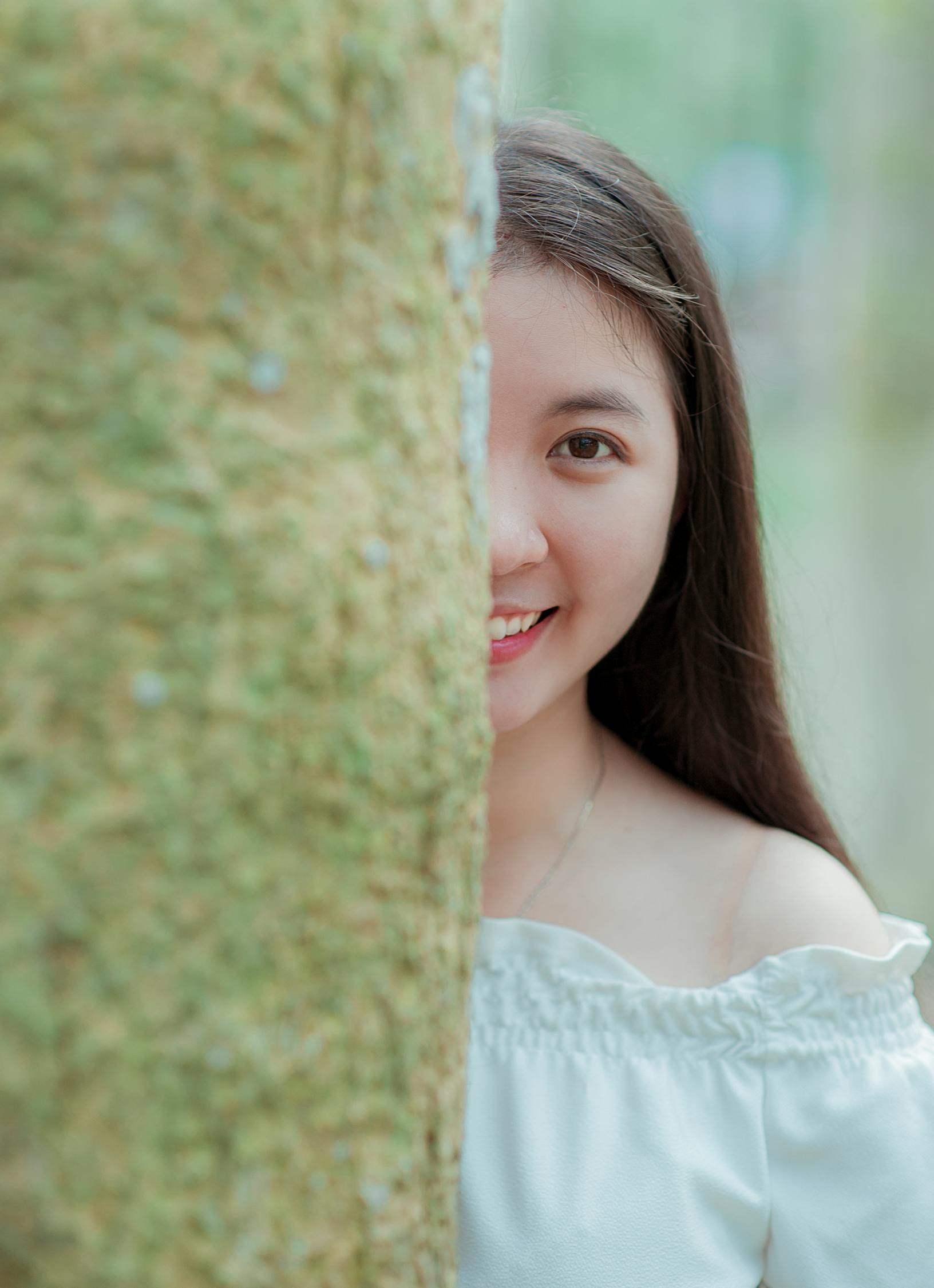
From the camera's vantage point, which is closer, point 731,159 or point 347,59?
point 347,59

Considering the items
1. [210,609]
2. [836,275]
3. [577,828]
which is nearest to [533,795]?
[577,828]

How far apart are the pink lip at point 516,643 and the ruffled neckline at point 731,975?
0.31m

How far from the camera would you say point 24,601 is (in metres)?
0.52

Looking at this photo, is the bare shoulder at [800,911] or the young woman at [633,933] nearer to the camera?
the young woman at [633,933]

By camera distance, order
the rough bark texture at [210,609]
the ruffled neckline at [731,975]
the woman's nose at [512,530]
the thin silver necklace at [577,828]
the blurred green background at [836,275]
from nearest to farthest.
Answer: the rough bark texture at [210,609] < the woman's nose at [512,530] < the ruffled neckline at [731,975] < the thin silver necklace at [577,828] < the blurred green background at [836,275]

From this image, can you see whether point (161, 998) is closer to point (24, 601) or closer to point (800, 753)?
point (24, 601)

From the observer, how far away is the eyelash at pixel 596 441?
1.33m

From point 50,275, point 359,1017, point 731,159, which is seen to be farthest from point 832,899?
point 731,159

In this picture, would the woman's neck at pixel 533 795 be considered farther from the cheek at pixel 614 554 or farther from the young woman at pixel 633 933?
the cheek at pixel 614 554

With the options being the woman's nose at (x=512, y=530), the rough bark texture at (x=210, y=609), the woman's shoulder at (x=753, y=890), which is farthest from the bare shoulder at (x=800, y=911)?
the rough bark texture at (x=210, y=609)

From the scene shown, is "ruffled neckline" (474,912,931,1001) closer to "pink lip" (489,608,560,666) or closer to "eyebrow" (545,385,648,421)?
A: "pink lip" (489,608,560,666)

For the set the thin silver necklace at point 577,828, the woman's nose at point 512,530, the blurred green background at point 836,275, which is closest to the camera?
the woman's nose at point 512,530

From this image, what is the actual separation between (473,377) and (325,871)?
29 centimetres

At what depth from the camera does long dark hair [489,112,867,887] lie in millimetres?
1400
